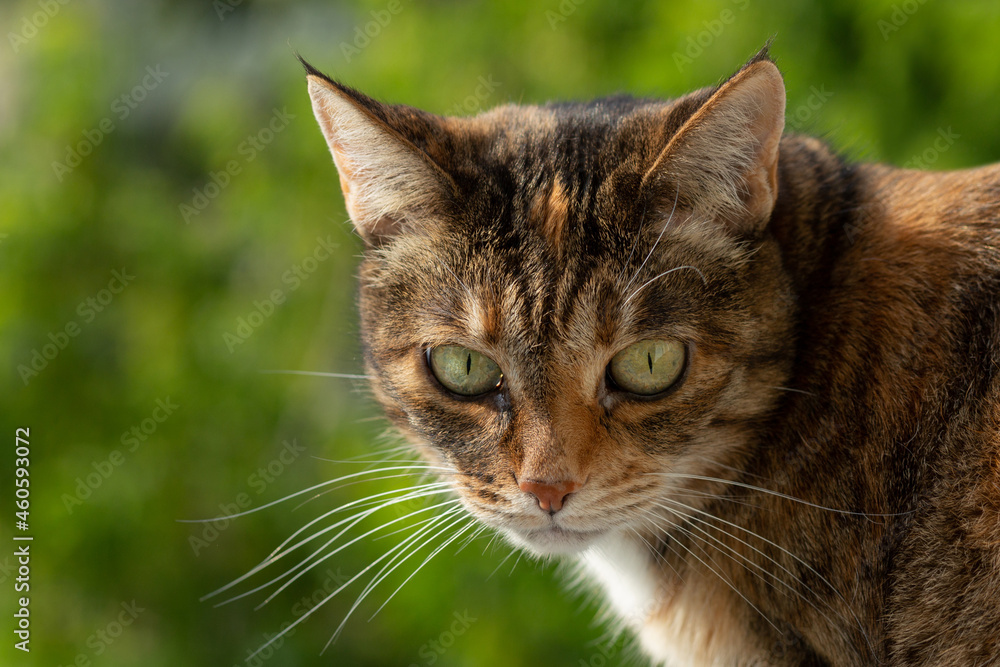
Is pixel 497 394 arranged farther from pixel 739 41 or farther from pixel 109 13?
pixel 109 13

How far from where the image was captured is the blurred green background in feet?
8.83

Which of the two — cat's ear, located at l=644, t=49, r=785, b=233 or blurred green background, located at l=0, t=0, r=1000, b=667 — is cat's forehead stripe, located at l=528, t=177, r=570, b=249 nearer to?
cat's ear, located at l=644, t=49, r=785, b=233

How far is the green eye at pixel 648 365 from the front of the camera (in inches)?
60.0

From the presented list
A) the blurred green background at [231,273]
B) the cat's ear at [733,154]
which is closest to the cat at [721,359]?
the cat's ear at [733,154]

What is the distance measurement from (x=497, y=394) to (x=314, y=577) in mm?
2196

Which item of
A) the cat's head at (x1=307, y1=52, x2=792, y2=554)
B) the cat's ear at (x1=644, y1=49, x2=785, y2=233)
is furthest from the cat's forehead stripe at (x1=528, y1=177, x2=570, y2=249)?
the cat's ear at (x1=644, y1=49, x2=785, y2=233)

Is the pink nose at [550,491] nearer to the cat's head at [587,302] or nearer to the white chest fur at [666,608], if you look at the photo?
the cat's head at [587,302]

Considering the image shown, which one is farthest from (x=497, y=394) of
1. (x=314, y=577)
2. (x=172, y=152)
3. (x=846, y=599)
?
(x=172, y=152)

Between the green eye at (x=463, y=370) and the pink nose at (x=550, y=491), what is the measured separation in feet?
0.69

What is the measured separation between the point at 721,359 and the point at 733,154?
1.22ft

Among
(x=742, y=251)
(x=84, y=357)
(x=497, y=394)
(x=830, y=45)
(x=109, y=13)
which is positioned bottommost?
(x=84, y=357)

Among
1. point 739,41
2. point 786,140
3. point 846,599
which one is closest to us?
point 846,599

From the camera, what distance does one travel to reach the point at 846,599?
Result: 150 cm

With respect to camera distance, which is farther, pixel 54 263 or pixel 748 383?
pixel 54 263
